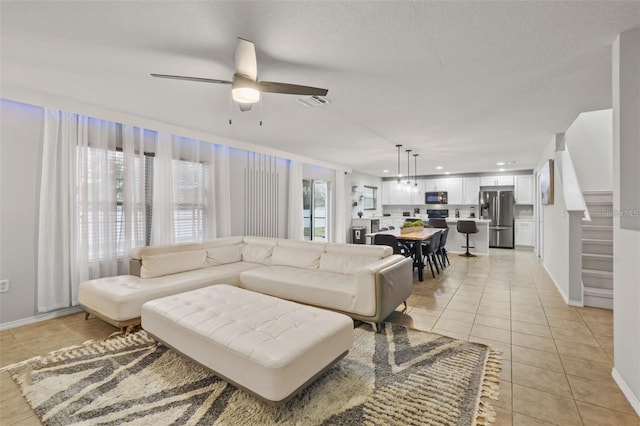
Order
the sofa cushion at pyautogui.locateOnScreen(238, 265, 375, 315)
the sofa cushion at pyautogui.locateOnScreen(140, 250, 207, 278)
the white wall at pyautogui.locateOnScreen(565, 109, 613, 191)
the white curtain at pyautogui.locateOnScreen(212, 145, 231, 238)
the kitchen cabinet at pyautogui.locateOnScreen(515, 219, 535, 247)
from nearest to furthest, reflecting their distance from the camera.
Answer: the sofa cushion at pyautogui.locateOnScreen(238, 265, 375, 315)
the sofa cushion at pyautogui.locateOnScreen(140, 250, 207, 278)
the white wall at pyautogui.locateOnScreen(565, 109, 613, 191)
the white curtain at pyautogui.locateOnScreen(212, 145, 231, 238)
the kitchen cabinet at pyautogui.locateOnScreen(515, 219, 535, 247)

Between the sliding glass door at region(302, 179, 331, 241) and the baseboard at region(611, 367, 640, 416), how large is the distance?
18.9ft

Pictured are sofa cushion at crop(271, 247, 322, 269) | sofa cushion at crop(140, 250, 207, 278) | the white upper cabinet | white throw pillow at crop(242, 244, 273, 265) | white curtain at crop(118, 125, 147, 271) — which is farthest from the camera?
the white upper cabinet

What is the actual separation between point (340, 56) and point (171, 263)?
10.1ft

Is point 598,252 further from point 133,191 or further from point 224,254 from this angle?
point 133,191

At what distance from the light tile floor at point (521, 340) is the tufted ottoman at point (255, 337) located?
2.93ft

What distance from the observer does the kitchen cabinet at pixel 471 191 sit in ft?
30.9

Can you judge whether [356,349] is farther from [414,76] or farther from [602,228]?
[602,228]

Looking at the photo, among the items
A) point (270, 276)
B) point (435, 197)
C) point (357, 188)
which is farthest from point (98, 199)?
point (435, 197)

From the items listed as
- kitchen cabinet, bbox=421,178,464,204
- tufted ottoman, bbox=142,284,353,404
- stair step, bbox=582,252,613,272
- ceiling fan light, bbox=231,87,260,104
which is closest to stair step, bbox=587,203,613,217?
stair step, bbox=582,252,613,272

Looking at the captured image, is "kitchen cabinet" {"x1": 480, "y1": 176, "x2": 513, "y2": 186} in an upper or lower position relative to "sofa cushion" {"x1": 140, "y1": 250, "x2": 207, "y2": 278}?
upper

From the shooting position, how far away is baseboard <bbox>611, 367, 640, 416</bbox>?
1776 millimetres

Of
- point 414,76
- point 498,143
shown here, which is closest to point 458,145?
point 498,143

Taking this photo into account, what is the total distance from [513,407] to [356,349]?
1.15 metres

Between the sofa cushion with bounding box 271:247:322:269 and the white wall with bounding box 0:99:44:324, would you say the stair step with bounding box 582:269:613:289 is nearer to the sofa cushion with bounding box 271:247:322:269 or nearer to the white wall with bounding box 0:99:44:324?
the sofa cushion with bounding box 271:247:322:269
